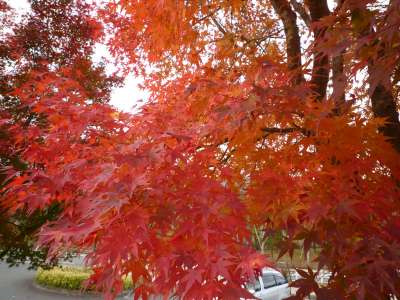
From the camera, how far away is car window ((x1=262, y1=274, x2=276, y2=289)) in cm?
954

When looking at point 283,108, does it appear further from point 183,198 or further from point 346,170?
point 183,198

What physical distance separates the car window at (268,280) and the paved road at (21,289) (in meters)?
5.54

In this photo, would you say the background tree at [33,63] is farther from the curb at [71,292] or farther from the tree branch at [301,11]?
the curb at [71,292]

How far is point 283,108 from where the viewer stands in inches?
97.0

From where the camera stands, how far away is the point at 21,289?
12.3 meters

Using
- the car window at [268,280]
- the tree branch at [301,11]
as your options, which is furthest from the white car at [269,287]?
the tree branch at [301,11]

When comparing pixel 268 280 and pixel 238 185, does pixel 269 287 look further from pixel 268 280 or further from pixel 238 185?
pixel 238 185

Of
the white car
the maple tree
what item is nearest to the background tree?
the maple tree

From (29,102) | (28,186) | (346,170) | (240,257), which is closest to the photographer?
(240,257)

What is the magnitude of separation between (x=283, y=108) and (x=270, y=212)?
2.36 ft

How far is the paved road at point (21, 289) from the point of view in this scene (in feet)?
37.0

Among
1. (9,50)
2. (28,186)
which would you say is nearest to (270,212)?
(28,186)

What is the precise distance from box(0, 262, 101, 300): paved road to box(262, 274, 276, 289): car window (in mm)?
5537

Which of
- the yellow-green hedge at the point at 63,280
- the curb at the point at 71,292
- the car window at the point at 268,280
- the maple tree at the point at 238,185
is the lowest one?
the curb at the point at 71,292
